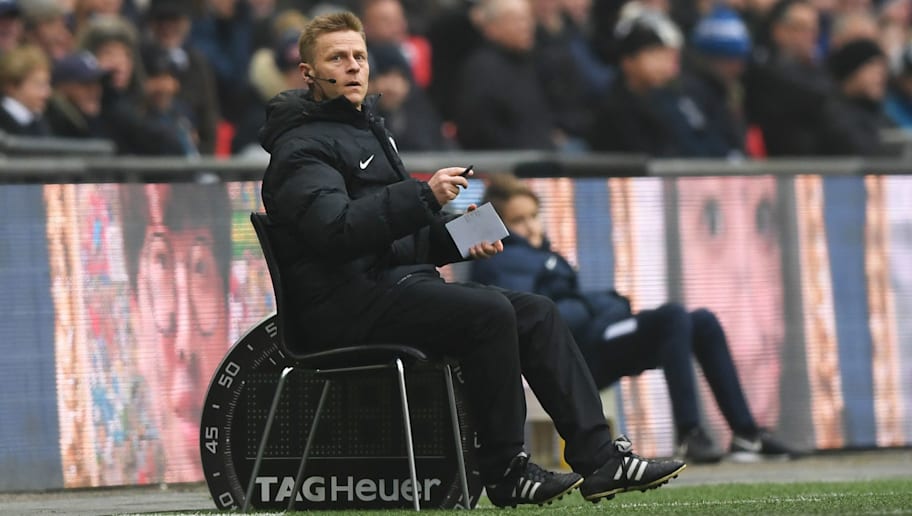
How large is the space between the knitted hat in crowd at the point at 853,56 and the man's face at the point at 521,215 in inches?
248

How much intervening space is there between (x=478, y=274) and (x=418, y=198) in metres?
3.87

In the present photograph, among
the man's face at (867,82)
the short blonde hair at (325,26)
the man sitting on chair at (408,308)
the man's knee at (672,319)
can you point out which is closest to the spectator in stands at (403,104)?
the man's knee at (672,319)

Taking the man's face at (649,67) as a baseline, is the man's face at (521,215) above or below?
below

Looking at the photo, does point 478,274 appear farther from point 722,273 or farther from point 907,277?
point 907,277

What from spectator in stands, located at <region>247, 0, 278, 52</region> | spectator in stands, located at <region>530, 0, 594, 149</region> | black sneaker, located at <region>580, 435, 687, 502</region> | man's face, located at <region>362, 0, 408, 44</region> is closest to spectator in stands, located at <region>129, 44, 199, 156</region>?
spectator in stands, located at <region>247, 0, 278, 52</region>

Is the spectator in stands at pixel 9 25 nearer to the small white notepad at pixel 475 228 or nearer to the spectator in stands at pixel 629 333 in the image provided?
the spectator in stands at pixel 629 333

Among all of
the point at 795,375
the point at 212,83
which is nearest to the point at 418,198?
the point at 795,375

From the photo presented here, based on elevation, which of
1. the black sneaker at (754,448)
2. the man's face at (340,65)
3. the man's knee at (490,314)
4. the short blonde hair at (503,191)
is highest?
the man's face at (340,65)

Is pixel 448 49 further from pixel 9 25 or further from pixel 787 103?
pixel 9 25

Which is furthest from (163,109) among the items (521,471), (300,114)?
(521,471)

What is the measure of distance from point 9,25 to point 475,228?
252 inches

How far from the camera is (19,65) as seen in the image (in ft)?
40.8

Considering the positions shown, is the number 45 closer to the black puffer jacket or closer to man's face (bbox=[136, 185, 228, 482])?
the black puffer jacket

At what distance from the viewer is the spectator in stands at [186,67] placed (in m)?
14.7
